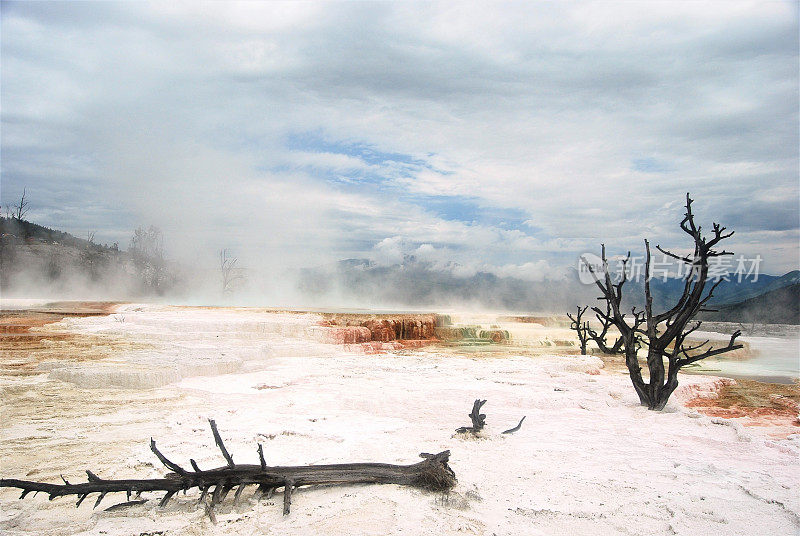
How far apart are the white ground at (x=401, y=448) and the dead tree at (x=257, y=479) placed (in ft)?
0.33

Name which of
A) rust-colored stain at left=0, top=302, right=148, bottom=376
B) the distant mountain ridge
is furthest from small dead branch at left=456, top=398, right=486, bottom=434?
the distant mountain ridge

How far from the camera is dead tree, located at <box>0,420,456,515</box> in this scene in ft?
11.0

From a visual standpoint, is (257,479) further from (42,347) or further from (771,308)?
(771,308)

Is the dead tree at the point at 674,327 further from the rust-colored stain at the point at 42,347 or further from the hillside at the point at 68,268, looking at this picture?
the hillside at the point at 68,268

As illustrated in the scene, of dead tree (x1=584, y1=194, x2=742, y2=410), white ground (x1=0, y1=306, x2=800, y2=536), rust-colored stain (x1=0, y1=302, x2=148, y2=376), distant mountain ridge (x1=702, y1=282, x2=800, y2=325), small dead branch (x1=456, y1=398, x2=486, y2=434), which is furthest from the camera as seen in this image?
distant mountain ridge (x1=702, y1=282, x2=800, y2=325)

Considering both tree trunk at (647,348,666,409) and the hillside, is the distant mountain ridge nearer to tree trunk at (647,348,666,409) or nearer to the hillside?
tree trunk at (647,348,666,409)

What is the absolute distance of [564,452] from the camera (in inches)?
193

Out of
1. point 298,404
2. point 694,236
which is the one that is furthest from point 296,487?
point 694,236

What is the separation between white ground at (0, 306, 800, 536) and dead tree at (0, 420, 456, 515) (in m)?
0.10

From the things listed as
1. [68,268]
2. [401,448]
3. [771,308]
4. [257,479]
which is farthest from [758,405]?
[68,268]

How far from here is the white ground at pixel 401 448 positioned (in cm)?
334

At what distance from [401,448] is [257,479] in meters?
1.78

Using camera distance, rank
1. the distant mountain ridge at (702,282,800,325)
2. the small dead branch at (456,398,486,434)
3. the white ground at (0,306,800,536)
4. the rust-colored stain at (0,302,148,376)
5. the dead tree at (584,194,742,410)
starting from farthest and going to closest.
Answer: the distant mountain ridge at (702,282,800,325), the rust-colored stain at (0,302,148,376), the dead tree at (584,194,742,410), the small dead branch at (456,398,486,434), the white ground at (0,306,800,536)

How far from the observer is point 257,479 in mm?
3557
